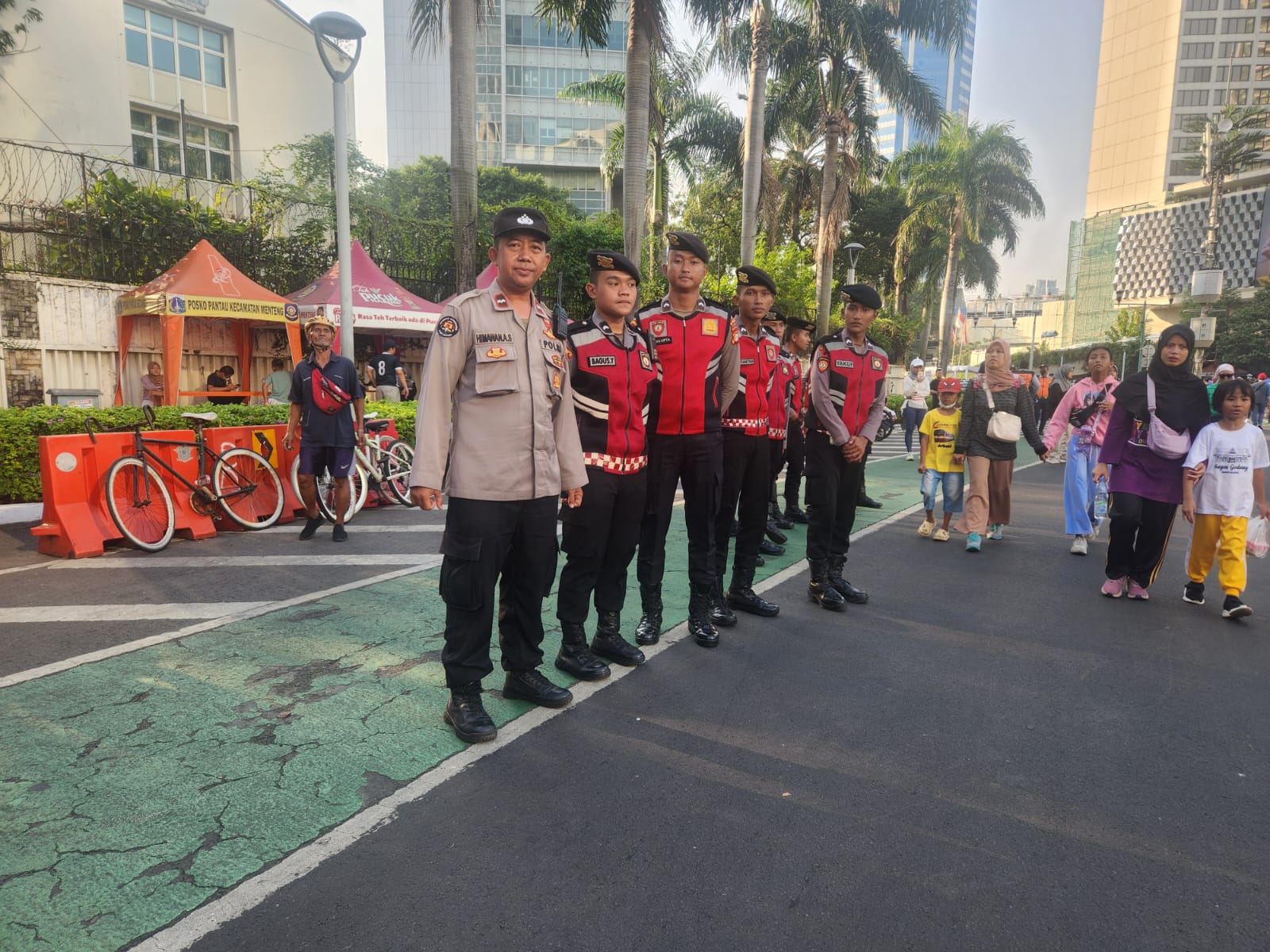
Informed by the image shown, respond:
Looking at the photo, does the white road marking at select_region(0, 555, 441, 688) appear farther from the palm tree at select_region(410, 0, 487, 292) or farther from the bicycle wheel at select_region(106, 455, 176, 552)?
the palm tree at select_region(410, 0, 487, 292)

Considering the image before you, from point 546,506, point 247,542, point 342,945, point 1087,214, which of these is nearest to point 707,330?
point 546,506

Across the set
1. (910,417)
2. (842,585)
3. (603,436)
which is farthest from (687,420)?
(910,417)

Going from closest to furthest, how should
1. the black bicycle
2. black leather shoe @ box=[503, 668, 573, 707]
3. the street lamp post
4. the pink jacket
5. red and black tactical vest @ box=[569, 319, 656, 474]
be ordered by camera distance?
1. black leather shoe @ box=[503, 668, 573, 707]
2. red and black tactical vest @ box=[569, 319, 656, 474]
3. the black bicycle
4. the pink jacket
5. the street lamp post

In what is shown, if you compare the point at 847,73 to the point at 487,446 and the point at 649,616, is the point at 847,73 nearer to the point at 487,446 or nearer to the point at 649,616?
the point at 649,616

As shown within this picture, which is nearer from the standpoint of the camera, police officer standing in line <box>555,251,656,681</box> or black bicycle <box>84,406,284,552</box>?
police officer standing in line <box>555,251,656,681</box>

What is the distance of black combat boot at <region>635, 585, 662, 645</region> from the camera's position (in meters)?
4.86

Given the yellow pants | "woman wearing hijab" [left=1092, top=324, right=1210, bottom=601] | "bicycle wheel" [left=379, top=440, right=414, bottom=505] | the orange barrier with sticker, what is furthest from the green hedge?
the yellow pants

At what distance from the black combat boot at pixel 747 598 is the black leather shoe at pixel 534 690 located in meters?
1.90

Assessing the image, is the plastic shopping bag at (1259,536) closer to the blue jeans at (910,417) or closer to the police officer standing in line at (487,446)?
the police officer standing in line at (487,446)

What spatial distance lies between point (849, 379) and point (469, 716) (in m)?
3.53

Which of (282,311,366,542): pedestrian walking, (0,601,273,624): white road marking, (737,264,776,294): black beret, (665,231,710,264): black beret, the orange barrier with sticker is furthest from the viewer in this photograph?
(282,311,366,542): pedestrian walking

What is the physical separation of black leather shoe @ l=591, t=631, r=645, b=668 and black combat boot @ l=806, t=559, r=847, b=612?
175 cm

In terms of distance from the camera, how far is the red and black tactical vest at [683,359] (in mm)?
4559

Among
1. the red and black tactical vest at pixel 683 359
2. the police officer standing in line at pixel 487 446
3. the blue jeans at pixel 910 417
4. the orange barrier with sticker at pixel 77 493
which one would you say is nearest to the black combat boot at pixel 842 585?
the red and black tactical vest at pixel 683 359
